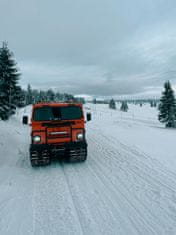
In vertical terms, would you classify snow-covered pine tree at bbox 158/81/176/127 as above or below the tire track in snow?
above

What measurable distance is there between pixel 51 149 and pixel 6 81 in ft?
58.7

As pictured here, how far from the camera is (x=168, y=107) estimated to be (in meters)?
33.0

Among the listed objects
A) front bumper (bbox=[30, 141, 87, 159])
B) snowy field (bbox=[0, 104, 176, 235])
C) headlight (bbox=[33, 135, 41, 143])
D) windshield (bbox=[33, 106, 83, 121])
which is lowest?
snowy field (bbox=[0, 104, 176, 235])

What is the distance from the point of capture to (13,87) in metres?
20.9

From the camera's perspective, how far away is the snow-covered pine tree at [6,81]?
19.9 m

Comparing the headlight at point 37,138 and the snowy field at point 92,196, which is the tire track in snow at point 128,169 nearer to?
the snowy field at point 92,196

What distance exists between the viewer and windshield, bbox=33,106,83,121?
691 cm

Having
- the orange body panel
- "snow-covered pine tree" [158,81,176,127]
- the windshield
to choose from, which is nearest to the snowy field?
the orange body panel

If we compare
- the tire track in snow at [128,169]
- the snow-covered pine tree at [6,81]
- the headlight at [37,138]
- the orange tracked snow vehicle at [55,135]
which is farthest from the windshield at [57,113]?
the snow-covered pine tree at [6,81]

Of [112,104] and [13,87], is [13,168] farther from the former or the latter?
[112,104]

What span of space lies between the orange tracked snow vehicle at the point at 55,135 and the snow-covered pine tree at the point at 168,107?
31.3m

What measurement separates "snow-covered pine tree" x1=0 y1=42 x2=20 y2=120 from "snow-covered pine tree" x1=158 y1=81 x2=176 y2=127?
29317 millimetres

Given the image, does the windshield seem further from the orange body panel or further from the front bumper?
the front bumper

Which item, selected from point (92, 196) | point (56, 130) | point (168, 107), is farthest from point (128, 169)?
point (168, 107)
